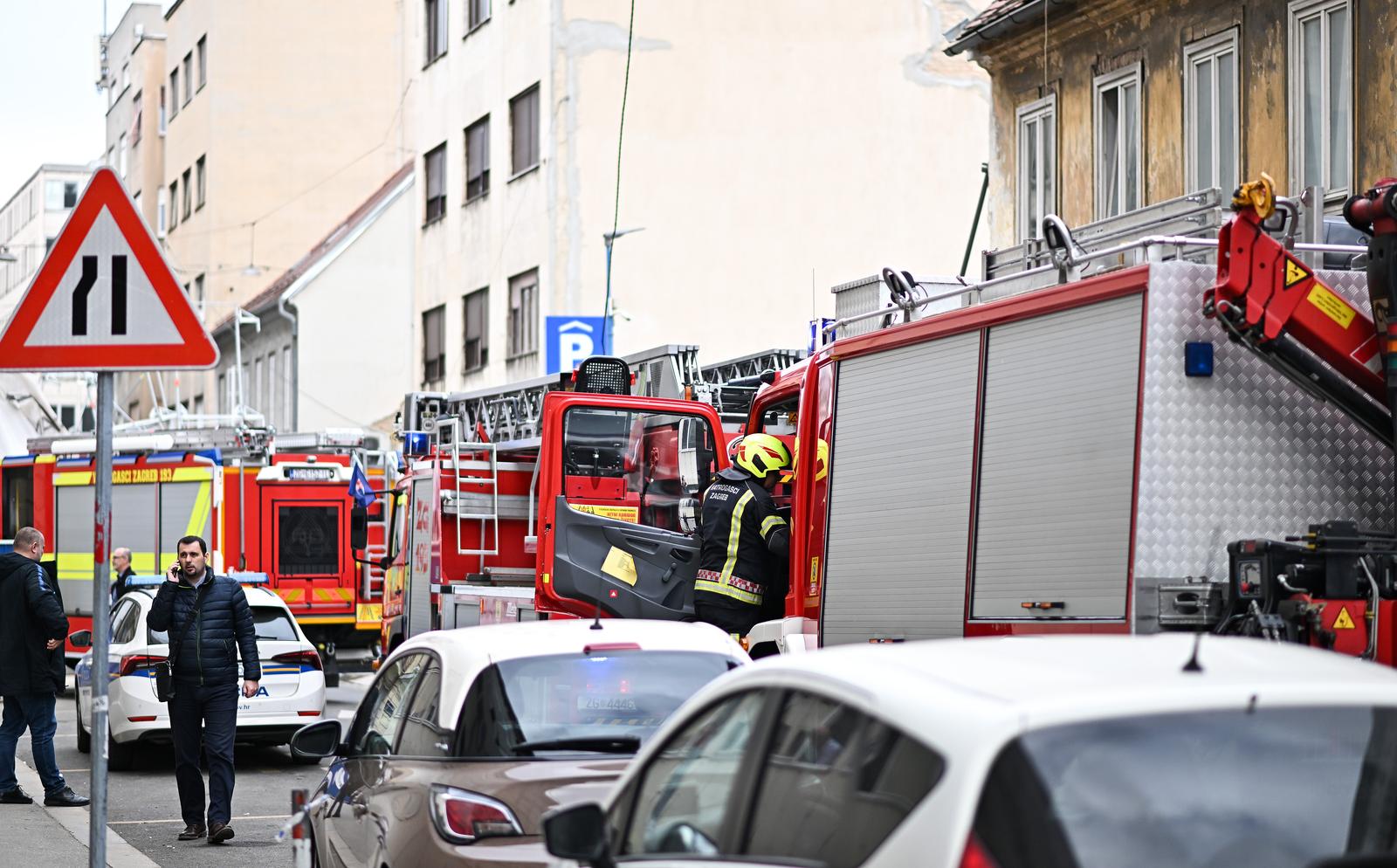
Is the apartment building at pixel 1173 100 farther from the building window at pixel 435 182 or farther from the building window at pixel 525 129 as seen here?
the building window at pixel 435 182

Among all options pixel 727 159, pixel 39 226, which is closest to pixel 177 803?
pixel 727 159

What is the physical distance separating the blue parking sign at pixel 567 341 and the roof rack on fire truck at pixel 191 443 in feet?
12.8

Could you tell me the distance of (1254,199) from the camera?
744cm


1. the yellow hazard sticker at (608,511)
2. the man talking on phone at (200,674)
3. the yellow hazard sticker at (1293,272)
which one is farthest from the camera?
the yellow hazard sticker at (608,511)

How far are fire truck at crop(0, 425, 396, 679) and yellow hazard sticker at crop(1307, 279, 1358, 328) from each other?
57.7 ft

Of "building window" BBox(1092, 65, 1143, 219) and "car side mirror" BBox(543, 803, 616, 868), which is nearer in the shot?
"car side mirror" BBox(543, 803, 616, 868)

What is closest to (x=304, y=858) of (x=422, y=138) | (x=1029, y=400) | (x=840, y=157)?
(x=1029, y=400)

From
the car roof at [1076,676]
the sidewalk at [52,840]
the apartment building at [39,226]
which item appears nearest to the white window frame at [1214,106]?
the sidewalk at [52,840]

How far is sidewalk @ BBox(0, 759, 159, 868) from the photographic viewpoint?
1023 cm

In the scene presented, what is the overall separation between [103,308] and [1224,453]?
4.29 m

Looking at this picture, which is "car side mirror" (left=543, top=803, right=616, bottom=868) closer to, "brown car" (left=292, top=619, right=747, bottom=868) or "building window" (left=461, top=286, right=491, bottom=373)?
"brown car" (left=292, top=619, right=747, bottom=868)

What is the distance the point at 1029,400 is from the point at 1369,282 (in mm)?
1469

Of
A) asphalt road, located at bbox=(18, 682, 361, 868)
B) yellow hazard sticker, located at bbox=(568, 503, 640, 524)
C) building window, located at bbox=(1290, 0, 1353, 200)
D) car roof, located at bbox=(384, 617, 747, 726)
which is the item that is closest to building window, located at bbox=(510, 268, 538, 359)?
asphalt road, located at bbox=(18, 682, 361, 868)

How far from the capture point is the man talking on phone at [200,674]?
11281 mm
